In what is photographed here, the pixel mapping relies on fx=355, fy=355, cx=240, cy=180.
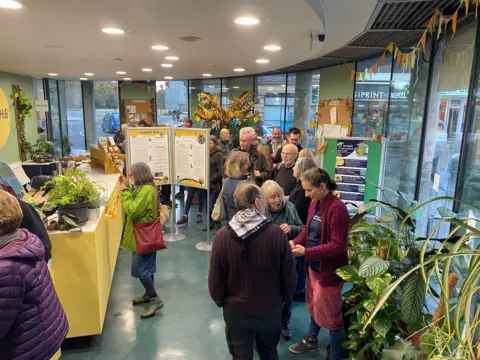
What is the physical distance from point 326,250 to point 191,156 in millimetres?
3029

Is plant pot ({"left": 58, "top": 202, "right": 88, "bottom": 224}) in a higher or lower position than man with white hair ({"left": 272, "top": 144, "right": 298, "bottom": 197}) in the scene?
lower

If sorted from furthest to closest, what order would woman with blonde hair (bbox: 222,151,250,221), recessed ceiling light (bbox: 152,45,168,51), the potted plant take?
the potted plant < recessed ceiling light (bbox: 152,45,168,51) < woman with blonde hair (bbox: 222,151,250,221)

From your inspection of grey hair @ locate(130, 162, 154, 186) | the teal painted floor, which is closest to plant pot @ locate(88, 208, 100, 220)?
grey hair @ locate(130, 162, 154, 186)

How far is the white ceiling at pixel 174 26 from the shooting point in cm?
232

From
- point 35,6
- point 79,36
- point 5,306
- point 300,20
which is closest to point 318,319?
point 5,306

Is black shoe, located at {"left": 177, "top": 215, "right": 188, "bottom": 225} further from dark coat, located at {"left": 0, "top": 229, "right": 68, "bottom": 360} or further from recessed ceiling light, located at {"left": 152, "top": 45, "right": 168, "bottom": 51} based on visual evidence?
dark coat, located at {"left": 0, "top": 229, "right": 68, "bottom": 360}

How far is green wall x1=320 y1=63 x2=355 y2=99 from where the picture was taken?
654 centimetres

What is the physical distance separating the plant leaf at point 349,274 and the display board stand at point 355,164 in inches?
95.7

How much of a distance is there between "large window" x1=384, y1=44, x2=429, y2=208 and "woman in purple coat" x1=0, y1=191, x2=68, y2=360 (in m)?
3.64

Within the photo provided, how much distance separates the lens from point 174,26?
2922mm

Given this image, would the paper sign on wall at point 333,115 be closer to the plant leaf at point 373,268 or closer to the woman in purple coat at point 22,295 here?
the plant leaf at point 373,268

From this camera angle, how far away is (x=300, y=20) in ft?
8.77

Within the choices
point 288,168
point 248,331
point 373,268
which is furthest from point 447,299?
point 288,168

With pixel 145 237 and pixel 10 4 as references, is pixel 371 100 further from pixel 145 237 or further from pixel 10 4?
pixel 10 4
